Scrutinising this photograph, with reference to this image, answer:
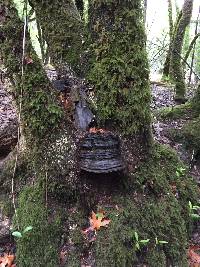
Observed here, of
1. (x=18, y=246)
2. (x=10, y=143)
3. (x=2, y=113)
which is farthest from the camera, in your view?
(x=2, y=113)

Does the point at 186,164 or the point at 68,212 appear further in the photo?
the point at 186,164

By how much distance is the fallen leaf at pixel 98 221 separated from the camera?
3.66 meters

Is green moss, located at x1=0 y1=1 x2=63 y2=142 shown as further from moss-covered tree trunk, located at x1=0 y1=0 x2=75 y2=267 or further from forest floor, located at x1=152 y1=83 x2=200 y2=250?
forest floor, located at x1=152 y1=83 x2=200 y2=250

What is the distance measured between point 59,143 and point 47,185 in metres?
0.52

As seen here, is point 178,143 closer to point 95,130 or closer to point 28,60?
point 95,130

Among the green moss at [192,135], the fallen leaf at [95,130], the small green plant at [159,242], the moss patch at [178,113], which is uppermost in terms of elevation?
the fallen leaf at [95,130]

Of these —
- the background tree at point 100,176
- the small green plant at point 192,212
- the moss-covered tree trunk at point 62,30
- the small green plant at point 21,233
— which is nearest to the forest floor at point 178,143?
the small green plant at point 192,212

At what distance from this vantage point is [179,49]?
8.45 m

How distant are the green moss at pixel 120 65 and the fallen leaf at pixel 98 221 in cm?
102

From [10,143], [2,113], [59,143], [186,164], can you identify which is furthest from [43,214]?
[2,113]

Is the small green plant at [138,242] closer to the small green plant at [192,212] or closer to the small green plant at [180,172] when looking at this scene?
the small green plant at [192,212]

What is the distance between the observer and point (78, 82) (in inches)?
157

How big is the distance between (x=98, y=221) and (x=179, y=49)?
6064 mm

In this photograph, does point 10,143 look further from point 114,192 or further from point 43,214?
point 114,192
